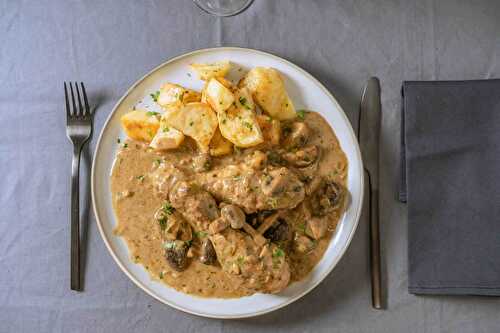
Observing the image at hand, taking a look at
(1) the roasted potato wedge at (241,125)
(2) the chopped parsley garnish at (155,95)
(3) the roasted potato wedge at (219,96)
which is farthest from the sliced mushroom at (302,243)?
(2) the chopped parsley garnish at (155,95)

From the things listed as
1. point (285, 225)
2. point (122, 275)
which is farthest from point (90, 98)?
point (285, 225)

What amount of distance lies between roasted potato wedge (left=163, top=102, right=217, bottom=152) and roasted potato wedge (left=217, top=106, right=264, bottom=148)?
6 centimetres

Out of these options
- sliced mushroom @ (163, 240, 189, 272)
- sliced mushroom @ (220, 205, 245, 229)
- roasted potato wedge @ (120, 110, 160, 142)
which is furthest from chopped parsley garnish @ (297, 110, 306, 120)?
sliced mushroom @ (163, 240, 189, 272)

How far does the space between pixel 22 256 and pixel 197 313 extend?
41.8 inches

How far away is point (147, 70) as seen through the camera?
276cm

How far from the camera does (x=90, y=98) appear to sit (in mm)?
2758

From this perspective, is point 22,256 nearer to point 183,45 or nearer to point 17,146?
point 17,146

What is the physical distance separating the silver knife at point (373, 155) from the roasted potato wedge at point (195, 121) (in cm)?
81

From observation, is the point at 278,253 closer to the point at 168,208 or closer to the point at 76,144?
the point at 168,208

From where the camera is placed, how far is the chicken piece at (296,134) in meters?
2.46

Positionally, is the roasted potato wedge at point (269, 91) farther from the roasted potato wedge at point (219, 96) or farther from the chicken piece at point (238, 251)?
the chicken piece at point (238, 251)

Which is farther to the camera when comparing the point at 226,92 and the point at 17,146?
the point at 17,146

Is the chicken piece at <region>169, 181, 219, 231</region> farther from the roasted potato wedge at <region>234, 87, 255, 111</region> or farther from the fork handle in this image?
the fork handle

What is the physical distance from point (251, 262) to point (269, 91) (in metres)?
0.85
